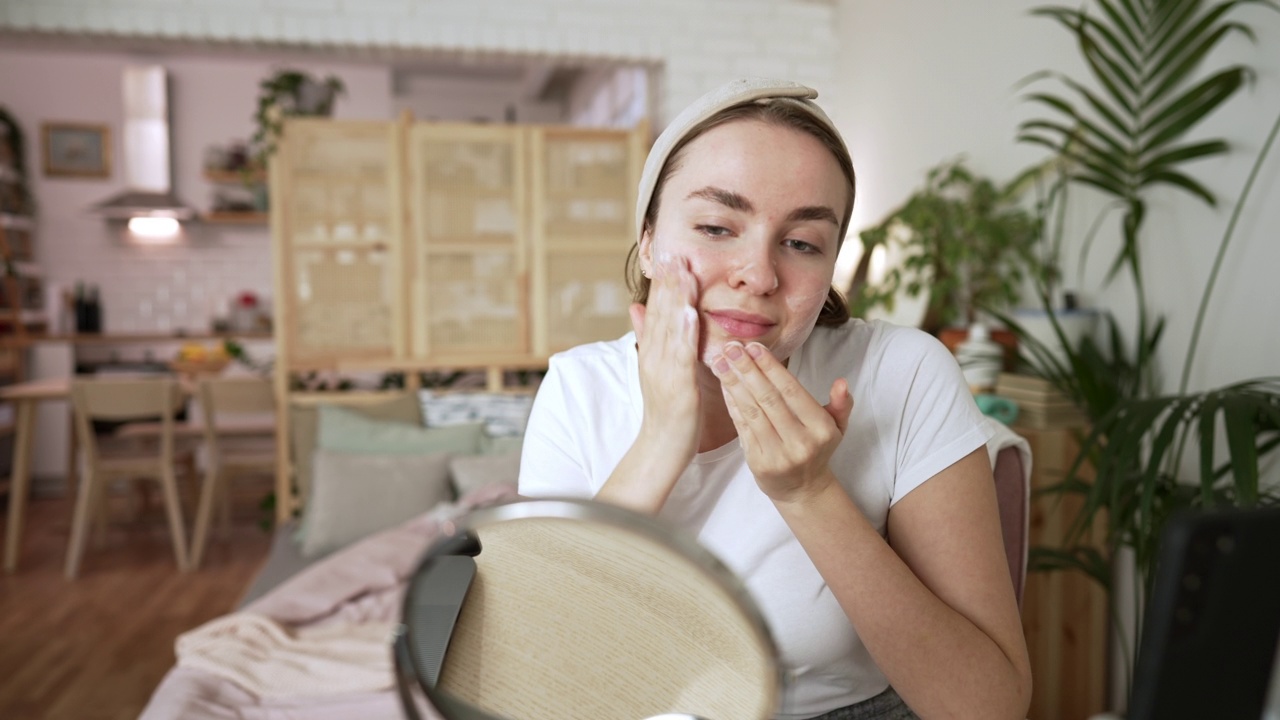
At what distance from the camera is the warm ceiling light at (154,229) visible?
22.7 feet

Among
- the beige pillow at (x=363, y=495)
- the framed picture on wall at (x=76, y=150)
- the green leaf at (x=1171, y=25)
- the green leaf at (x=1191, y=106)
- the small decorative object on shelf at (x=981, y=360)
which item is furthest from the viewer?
the framed picture on wall at (x=76, y=150)

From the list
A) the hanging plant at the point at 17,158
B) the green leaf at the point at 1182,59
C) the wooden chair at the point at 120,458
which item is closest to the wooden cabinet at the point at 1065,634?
the green leaf at the point at 1182,59

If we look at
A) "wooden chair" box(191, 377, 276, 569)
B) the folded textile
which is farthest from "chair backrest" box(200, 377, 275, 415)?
the folded textile

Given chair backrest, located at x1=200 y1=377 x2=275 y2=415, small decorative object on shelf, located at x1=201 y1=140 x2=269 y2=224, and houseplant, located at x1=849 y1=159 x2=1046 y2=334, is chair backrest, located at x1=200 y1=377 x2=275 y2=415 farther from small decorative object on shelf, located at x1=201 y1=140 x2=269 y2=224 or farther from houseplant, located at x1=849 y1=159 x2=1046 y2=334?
houseplant, located at x1=849 y1=159 x2=1046 y2=334

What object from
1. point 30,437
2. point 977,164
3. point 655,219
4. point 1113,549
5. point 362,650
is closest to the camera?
point 655,219

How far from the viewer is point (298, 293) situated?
3.95 meters

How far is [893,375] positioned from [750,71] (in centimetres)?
374

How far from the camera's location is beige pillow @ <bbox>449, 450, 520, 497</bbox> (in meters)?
3.22

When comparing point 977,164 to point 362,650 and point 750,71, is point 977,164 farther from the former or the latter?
point 362,650

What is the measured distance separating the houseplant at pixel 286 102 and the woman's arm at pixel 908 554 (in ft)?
11.7

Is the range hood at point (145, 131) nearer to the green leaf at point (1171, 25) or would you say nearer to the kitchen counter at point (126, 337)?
the kitchen counter at point (126, 337)

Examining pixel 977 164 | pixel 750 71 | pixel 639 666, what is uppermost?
pixel 750 71

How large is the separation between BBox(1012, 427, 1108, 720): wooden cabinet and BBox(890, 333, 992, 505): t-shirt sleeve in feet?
4.61

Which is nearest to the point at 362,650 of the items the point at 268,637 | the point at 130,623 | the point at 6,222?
the point at 268,637
